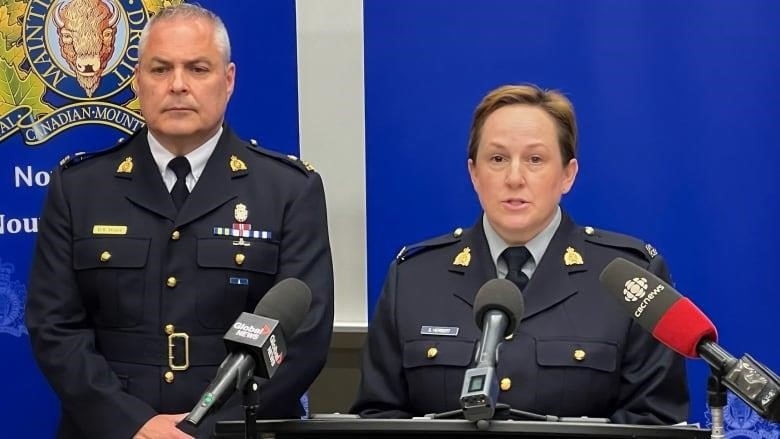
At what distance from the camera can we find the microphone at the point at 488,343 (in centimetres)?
161

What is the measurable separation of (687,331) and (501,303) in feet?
0.92

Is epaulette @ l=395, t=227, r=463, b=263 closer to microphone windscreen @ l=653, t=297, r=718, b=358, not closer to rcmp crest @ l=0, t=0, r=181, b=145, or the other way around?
microphone windscreen @ l=653, t=297, r=718, b=358

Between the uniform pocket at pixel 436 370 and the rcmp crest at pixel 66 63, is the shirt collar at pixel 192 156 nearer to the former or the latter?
the rcmp crest at pixel 66 63

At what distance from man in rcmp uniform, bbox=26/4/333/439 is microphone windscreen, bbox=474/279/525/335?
3.86ft

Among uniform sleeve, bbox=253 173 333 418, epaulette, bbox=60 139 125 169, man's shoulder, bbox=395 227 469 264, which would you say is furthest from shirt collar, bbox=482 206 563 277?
epaulette, bbox=60 139 125 169

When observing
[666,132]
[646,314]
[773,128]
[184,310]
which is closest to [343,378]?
[184,310]

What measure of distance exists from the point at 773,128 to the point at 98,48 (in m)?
2.10

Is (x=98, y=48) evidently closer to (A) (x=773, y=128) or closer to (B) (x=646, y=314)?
(A) (x=773, y=128)

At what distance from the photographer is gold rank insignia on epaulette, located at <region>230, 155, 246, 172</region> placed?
3107 mm

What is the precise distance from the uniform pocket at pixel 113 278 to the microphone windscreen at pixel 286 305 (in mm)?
1097

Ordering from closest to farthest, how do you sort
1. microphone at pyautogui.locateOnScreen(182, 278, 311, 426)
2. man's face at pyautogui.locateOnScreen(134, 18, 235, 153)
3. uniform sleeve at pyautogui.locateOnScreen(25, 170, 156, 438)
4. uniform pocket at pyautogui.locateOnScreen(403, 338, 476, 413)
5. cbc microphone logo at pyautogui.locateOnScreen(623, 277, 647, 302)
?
microphone at pyautogui.locateOnScreen(182, 278, 311, 426) → cbc microphone logo at pyautogui.locateOnScreen(623, 277, 647, 302) → uniform pocket at pyautogui.locateOnScreen(403, 338, 476, 413) → uniform sleeve at pyautogui.locateOnScreen(25, 170, 156, 438) → man's face at pyautogui.locateOnScreen(134, 18, 235, 153)

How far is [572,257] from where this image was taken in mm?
2686

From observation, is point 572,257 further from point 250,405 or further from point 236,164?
point 250,405

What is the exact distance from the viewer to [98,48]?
12.1 feet
